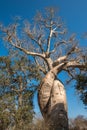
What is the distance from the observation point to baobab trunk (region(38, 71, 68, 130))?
535 inches

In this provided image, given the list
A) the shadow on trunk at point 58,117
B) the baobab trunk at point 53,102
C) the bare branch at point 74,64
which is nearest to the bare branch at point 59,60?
the bare branch at point 74,64

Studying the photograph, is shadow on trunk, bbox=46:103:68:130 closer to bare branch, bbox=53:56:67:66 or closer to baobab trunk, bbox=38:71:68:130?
baobab trunk, bbox=38:71:68:130

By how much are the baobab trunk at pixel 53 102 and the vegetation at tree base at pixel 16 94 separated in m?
0.63

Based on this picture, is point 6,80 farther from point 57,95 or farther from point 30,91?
point 57,95

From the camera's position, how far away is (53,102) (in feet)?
47.0

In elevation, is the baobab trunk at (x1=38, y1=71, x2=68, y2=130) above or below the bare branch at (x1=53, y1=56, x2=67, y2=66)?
below

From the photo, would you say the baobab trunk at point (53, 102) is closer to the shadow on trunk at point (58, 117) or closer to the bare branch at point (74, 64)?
the shadow on trunk at point (58, 117)

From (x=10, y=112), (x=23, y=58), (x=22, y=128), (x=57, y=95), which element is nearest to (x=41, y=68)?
(x=23, y=58)

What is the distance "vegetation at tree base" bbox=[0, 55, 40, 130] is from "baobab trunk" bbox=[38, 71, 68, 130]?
24.8 inches

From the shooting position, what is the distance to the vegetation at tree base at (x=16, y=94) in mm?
13320

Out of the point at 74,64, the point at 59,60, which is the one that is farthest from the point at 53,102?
the point at 74,64

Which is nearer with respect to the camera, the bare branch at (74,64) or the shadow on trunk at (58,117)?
the shadow on trunk at (58,117)

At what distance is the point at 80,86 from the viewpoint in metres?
15.3

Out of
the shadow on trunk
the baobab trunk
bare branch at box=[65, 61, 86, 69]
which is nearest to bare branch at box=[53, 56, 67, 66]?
bare branch at box=[65, 61, 86, 69]
